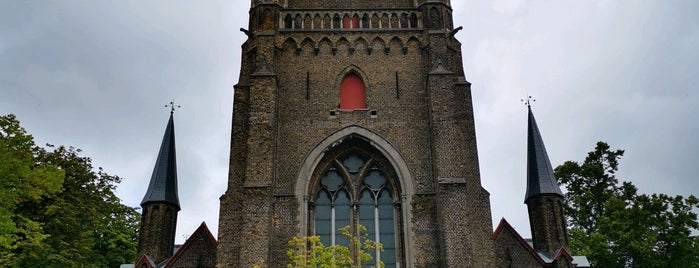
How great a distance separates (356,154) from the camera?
21.9 m

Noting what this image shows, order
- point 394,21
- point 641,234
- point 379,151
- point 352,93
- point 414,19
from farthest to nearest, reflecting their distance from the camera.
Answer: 1. point 641,234
2. point 414,19
3. point 394,21
4. point 352,93
5. point 379,151

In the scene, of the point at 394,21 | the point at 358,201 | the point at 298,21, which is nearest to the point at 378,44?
the point at 394,21

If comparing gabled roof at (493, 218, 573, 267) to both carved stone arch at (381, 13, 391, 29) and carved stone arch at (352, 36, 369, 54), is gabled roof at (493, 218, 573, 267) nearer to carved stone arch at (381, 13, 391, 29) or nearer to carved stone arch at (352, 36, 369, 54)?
carved stone arch at (352, 36, 369, 54)

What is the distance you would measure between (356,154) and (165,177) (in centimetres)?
827

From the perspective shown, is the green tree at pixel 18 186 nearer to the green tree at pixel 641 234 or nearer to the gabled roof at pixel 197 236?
the gabled roof at pixel 197 236

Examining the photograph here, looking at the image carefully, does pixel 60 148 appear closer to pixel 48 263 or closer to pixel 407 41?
pixel 48 263

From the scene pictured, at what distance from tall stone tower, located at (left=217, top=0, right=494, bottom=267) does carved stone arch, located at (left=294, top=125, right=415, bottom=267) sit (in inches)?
1.4

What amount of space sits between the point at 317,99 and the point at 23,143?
10.5 m

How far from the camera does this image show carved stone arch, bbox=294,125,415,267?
20.2 meters

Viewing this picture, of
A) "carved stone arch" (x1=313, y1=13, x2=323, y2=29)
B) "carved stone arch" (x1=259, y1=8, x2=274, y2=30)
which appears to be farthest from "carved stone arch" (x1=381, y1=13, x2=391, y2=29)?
"carved stone arch" (x1=259, y1=8, x2=274, y2=30)

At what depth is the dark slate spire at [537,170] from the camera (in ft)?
80.4

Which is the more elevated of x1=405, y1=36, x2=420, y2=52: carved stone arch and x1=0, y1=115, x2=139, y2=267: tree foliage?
x1=405, y1=36, x2=420, y2=52: carved stone arch

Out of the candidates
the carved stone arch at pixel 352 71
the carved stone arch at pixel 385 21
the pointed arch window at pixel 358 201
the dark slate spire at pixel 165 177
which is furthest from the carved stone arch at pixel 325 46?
the dark slate spire at pixel 165 177

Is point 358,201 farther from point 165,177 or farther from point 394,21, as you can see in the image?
point 165,177
